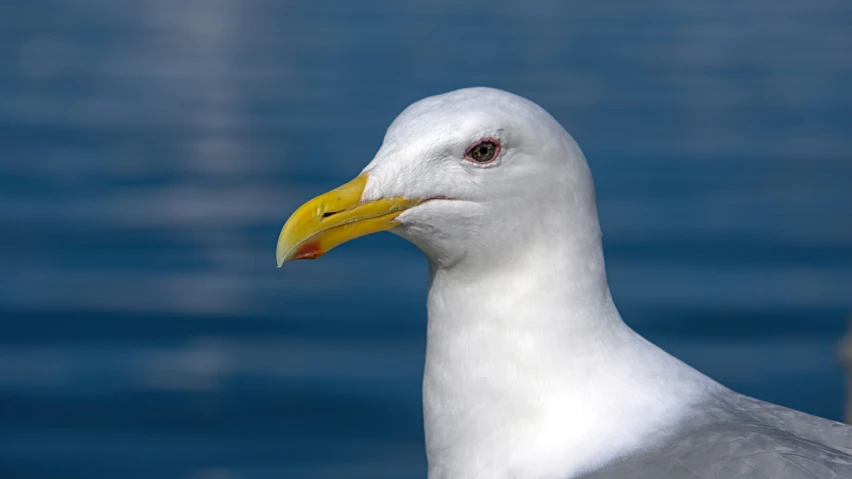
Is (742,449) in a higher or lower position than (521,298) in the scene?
lower

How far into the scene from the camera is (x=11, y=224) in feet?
33.7

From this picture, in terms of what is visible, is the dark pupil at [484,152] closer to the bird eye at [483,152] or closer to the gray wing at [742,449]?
the bird eye at [483,152]

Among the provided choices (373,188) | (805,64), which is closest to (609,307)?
(373,188)

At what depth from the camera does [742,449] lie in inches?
119

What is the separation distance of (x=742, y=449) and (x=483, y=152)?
36.6 inches

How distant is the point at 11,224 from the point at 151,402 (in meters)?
3.12

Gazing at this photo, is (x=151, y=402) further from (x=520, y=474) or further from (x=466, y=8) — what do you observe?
(x=466, y=8)

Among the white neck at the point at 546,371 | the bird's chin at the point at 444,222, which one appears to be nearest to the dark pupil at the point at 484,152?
the bird's chin at the point at 444,222

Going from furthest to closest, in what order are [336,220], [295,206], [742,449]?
[295,206]
[336,220]
[742,449]

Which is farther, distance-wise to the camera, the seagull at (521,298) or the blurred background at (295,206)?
the blurred background at (295,206)

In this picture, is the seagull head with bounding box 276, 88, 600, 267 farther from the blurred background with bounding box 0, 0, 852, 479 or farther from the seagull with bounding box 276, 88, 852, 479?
the blurred background with bounding box 0, 0, 852, 479

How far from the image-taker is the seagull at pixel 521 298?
322 centimetres

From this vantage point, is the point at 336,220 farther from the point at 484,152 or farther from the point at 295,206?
the point at 295,206

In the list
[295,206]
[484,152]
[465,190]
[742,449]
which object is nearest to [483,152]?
[484,152]
